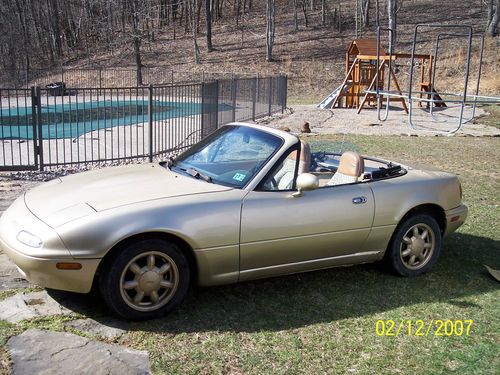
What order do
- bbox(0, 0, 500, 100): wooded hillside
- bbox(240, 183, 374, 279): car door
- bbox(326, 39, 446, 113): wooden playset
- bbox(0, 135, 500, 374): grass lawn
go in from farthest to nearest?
1. bbox(0, 0, 500, 100): wooded hillside
2. bbox(326, 39, 446, 113): wooden playset
3. bbox(240, 183, 374, 279): car door
4. bbox(0, 135, 500, 374): grass lawn

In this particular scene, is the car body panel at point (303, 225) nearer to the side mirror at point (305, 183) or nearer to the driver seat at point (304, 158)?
the side mirror at point (305, 183)

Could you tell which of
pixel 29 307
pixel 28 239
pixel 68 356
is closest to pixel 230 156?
pixel 28 239

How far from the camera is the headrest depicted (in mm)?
5285

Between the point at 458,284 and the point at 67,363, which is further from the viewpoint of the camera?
the point at 458,284

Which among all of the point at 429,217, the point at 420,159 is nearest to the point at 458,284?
the point at 429,217

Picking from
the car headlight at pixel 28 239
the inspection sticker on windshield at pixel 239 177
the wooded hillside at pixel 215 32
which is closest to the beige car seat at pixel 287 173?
the inspection sticker on windshield at pixel 239 177

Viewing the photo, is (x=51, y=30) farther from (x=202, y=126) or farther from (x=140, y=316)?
(x=140, y=316)

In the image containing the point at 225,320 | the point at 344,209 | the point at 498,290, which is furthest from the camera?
the point at 498,290

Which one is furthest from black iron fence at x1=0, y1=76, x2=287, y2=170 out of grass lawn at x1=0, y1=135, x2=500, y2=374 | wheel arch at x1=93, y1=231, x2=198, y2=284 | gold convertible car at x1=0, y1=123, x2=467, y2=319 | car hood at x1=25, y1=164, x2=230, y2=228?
grass lawn at x1=0, y1=135, x2=500, y2=374

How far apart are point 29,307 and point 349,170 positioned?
9.90 ft

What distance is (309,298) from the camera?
4805mm

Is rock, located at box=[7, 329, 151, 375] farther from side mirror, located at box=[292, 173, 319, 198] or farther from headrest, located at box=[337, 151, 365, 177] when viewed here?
headrest, located at box=[337, 151, 365, 177]

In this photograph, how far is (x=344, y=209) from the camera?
16.0 feet

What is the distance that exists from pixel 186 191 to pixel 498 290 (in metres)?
3.03
